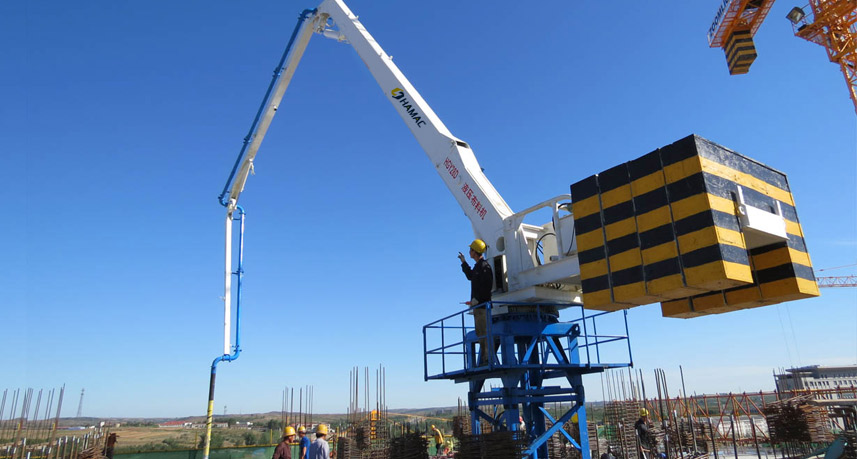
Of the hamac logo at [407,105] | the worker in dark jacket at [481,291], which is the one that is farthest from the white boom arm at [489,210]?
the worker in dark jacket at [481,291]

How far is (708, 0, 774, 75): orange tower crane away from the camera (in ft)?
131

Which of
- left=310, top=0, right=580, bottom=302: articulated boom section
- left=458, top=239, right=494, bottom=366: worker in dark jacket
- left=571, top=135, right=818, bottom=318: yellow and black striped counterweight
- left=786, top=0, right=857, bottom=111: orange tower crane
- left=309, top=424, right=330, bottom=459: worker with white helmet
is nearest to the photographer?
left=571, top=135, right=818, bottom=318: yellow and black striped counterweight

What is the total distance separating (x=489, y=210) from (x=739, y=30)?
134 feet

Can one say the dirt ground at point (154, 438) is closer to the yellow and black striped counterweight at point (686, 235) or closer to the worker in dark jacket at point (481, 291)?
the worker in dark jacket at point (481, 291)

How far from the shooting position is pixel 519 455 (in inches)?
372

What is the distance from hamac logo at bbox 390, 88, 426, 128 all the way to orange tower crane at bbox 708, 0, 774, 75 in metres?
37.6

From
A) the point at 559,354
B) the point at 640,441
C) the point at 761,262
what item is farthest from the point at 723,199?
the point at 640,441

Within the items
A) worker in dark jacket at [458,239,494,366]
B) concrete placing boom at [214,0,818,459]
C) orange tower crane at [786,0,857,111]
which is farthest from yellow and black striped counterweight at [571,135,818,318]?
orange tower crane at [786,0,857,111]

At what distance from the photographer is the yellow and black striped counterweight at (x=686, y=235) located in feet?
24.8

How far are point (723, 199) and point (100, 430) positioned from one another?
1690 cm

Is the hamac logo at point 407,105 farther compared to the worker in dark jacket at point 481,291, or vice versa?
the hamac logo at point 407,105

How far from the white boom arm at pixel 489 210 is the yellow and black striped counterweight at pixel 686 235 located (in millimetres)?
948

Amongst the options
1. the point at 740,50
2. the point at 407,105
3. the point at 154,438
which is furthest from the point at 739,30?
the point at 154,438

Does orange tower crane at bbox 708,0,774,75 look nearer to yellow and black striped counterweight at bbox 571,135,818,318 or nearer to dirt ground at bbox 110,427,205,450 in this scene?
yellow and black striped counterweight at bbox 571,135,818,318
